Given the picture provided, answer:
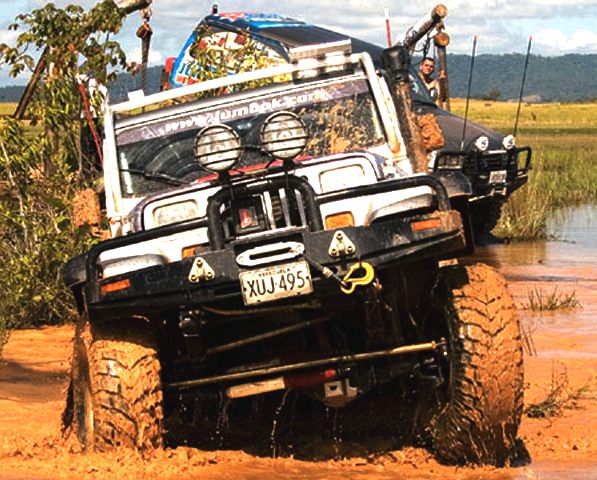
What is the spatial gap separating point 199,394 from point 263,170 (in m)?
1.09

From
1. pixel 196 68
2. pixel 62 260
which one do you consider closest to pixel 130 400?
pixel 62 260

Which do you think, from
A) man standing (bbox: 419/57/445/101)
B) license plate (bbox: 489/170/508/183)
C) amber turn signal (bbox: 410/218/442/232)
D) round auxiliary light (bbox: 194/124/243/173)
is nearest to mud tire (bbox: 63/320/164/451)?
round auxiliary light (bbox: 194/124/243/173)

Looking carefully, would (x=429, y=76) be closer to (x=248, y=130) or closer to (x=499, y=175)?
(x=499, y=175)

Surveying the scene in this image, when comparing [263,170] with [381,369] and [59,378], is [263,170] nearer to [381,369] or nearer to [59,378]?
[381,369]

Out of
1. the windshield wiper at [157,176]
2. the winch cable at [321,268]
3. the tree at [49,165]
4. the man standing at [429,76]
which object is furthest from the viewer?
the man standing at [429,76]

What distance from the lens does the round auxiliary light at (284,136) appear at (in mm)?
5715

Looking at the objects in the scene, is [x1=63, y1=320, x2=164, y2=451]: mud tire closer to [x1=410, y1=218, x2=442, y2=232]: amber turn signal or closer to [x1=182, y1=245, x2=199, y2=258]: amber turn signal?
[x1=182, y1=245, x2=199, y2=258]: amber turn signal

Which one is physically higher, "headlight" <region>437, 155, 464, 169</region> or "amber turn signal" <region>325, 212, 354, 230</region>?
"headlight" <region>437, 155, 464, 169</region>

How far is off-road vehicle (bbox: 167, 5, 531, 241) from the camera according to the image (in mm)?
12828

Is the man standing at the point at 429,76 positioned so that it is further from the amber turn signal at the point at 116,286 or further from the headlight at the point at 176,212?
the amber turn signal at the point at 116,286

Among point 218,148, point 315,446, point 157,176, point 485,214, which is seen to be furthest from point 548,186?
point 218,148

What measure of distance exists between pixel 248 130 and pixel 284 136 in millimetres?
1326

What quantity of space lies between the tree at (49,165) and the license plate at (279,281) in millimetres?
4994

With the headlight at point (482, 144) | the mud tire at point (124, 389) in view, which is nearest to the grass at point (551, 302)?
the headlight at point (482, 144)
